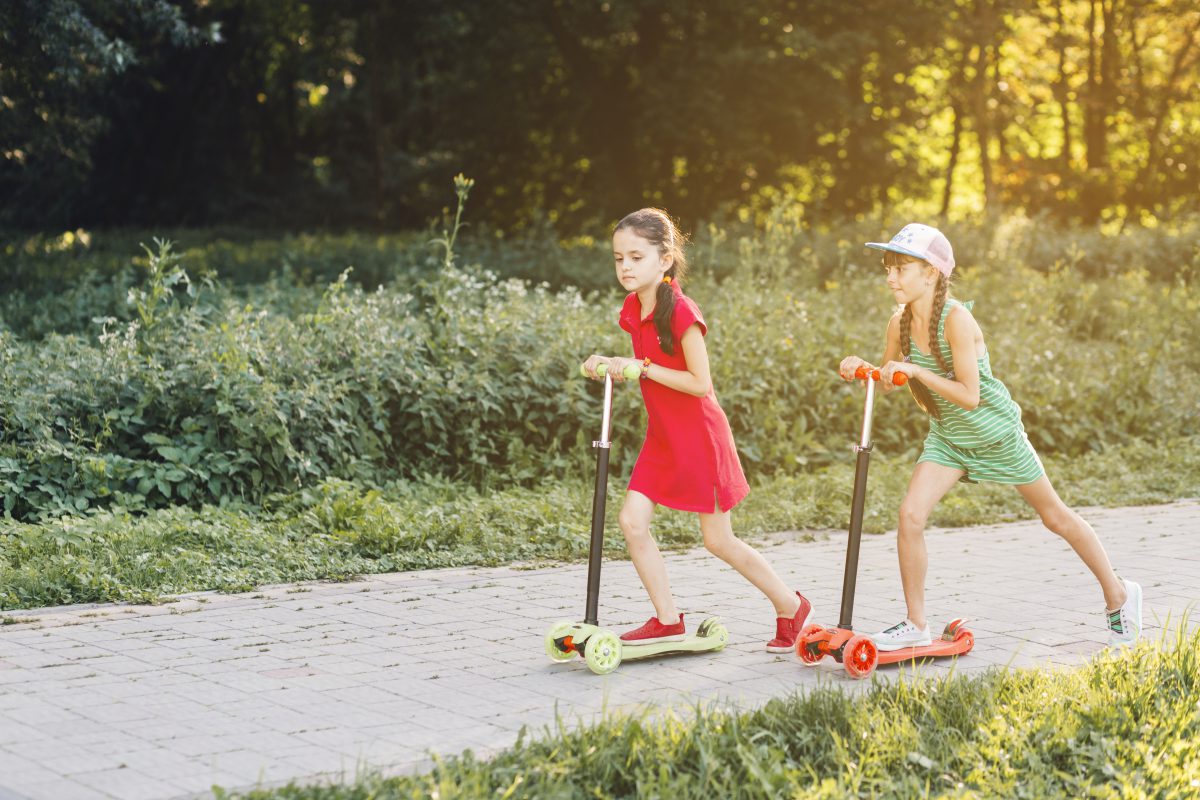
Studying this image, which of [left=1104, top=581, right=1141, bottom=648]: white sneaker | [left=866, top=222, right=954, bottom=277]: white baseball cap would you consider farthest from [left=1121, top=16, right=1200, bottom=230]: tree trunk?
[left=866, top=222, right=954, bottom=277]: white baseball cap

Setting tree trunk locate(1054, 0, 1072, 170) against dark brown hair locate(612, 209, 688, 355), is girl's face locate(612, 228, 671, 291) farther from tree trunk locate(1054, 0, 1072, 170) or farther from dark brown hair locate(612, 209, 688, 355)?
tree trunk locate(1054, 0, 1072, 170)

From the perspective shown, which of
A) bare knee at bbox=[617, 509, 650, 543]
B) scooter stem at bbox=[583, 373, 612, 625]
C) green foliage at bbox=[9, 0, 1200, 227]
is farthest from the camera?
green foliage at bbox=[9, 0, 1200, 227]

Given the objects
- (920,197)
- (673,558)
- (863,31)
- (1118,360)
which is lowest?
(673,558)

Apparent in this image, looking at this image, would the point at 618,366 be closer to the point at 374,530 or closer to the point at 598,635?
the point at 598,635

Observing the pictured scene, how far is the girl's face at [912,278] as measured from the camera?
5.50 m

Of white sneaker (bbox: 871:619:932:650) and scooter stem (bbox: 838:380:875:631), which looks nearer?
scooter stem (bbox: 838:380:875:631)

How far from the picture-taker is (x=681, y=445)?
5516 millimetres

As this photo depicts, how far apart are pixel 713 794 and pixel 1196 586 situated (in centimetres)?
407

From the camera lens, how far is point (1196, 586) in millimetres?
7117

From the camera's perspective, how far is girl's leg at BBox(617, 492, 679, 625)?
548cm

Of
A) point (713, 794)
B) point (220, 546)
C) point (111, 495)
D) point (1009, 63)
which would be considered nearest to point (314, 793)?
point (713, 794)

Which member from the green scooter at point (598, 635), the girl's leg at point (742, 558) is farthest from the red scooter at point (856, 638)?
the green scooter at point (598, 635)

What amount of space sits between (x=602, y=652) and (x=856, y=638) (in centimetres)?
95

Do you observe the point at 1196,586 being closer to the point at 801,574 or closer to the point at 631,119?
the point at 801,574
